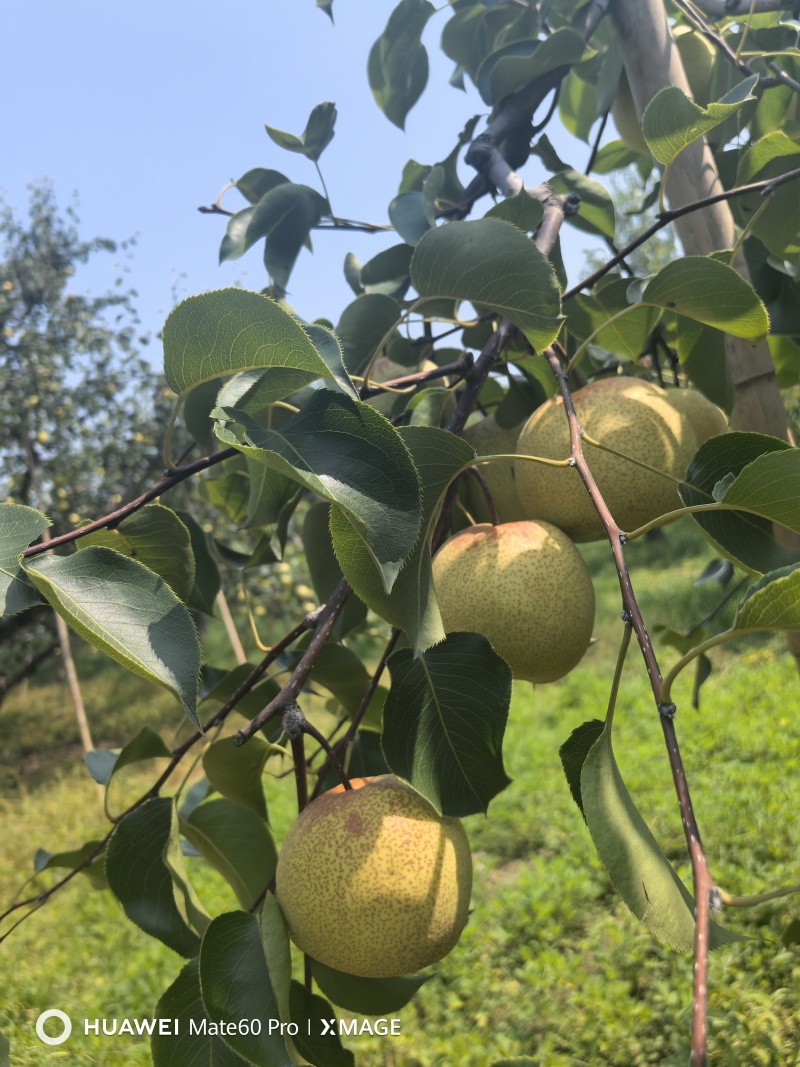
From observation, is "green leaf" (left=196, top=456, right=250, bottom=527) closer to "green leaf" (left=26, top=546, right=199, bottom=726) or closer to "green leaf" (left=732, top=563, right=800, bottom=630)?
"green leaf" (left=26, top=546, right=199, bottom=726)

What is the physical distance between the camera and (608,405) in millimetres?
734

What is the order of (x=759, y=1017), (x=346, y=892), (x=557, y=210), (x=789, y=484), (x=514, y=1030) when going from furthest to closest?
1. (x=514, y=1030)
2. (x=759, y=1017)
3. (x=557, y=210)
4. (x=346, y=892)
5. (x=789, y=484)

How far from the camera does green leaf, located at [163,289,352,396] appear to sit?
0.42 metres

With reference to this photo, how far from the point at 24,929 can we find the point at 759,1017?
10.9 ft

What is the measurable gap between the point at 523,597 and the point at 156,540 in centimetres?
31

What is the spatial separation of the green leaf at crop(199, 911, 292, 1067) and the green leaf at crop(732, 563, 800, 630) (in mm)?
399

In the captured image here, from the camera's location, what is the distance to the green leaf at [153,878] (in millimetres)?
715

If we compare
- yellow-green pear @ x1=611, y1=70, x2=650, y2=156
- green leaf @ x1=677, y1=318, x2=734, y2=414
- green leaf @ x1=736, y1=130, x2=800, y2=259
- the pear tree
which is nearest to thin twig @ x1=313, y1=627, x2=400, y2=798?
the pear tree

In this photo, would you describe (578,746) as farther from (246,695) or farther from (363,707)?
(246,695)

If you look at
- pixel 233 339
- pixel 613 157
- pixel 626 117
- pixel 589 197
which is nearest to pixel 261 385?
pixel 233 339

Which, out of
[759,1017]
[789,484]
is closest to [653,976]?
[759,1017]

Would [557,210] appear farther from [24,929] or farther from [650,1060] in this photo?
[24,929]

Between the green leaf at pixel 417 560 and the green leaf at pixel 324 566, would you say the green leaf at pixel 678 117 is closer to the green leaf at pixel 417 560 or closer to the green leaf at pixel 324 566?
the green leaf at pixel 417 560

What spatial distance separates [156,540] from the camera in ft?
2.26
